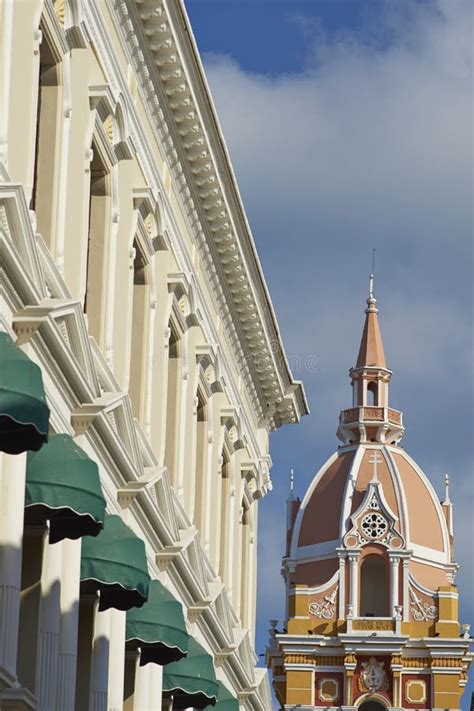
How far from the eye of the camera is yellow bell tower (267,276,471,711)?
289 feet

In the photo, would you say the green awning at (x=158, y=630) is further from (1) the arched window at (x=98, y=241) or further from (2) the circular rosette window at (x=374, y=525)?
(2) the circular rosette window at (x=374, y=525)

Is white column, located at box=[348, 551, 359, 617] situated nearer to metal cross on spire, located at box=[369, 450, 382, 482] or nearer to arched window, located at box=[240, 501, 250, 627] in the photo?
metal cross on spire, located at box=[369, 450, 382, 482]

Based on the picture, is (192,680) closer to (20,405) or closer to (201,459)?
(201,459)

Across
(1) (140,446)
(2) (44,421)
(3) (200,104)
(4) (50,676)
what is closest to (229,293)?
(3) (200,104)

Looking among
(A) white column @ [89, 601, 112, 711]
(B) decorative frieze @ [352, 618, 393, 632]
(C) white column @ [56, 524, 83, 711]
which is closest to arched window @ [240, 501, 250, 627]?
(A) white column @ [89, 601, 112, 711]

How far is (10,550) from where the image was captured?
20922mm

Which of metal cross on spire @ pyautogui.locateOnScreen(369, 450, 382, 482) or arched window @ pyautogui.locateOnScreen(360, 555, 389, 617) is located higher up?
metal cross on spire @ pyautogui.locateOnScreen(369, 450, 382, 482)

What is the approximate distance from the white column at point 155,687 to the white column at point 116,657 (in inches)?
118

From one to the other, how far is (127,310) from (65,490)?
6681 millimetres

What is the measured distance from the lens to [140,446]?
28.8m

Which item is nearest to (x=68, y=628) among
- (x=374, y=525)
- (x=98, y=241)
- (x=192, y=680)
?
(x=98, y=241)

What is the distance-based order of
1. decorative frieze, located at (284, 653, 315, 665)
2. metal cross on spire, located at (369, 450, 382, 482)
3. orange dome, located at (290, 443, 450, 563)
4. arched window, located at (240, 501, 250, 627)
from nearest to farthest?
arched window, located at (240, 501, 250, 627), decorative frieze, located at (284, 653, 315, 665), orange dome, located at (290, 443, 450, 563), metal cross on spire, located at (369, 450, 382, 482)

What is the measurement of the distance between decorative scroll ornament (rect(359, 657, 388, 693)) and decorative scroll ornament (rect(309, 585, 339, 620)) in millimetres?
2767

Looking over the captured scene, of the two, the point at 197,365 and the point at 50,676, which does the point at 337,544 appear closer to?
the point at 197,365
